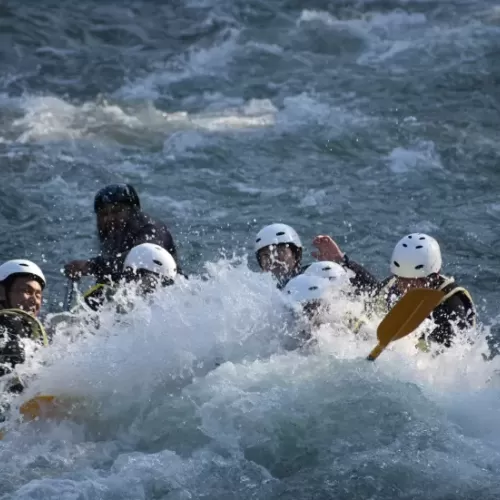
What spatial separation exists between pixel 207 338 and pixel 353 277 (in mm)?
1407

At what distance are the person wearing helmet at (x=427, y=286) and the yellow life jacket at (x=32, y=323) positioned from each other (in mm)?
2481

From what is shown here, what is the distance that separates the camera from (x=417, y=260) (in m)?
9.35

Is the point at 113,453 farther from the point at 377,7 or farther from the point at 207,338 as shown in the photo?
the point at 377,7

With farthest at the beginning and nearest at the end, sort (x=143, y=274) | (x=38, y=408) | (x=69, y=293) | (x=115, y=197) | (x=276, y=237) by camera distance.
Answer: (x=115, y=197) < (x=69, y=293) < (x=276, y=237) < (x=143, y=274) < (x=38, y=408)

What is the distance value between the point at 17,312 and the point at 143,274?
4.02 feet

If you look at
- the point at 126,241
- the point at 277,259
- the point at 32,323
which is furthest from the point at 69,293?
the point at 277,259

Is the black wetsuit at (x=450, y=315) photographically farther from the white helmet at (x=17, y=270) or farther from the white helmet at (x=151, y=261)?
the white helmet at (x=17, y=270)

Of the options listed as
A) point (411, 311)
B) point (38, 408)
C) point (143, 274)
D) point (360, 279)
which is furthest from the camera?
point (360, 279)

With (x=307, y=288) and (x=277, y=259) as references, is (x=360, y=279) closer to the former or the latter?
(x=277, y=259)

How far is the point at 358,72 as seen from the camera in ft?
53.4

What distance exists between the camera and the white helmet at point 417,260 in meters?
9.36

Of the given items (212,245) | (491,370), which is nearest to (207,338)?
(491,370)

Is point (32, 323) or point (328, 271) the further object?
point (328, 271)

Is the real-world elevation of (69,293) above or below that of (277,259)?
below
